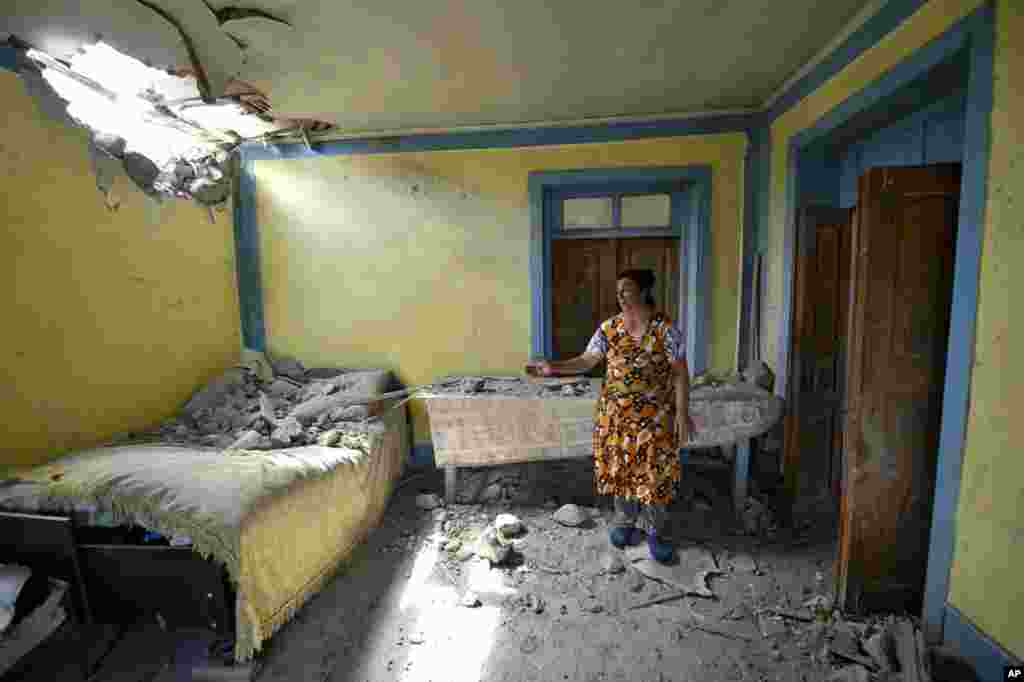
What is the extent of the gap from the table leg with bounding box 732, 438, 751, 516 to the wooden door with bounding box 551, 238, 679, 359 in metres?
1.28

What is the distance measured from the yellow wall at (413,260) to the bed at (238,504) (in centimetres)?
149

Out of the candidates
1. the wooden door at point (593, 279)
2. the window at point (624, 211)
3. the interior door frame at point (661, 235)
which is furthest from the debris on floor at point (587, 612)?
the window at point (624, 211)

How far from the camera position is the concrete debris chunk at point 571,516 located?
3.17 metres

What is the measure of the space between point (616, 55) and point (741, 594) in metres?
3.05

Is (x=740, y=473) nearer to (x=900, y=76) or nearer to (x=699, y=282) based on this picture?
(x=699, y=282)

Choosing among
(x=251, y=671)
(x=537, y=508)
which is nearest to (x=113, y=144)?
(x=251, y=671)

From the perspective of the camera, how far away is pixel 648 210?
155 inches

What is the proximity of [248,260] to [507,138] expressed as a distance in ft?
8.27

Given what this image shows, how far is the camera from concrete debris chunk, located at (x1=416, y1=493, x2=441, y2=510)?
3482 millimetres

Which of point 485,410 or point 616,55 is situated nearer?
point 616,55

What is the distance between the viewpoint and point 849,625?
2.12m

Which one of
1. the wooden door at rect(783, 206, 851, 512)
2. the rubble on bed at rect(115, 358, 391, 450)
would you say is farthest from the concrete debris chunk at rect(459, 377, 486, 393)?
the wooden door at rect(783, 206, 851, 512)

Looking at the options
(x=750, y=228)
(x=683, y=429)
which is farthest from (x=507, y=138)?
(x=683, y=429)

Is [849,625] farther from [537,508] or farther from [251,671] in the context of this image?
[251,671]
